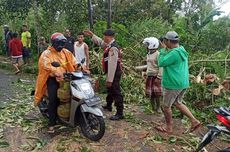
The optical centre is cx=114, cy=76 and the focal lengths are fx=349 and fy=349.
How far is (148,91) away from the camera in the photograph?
23.0 feet

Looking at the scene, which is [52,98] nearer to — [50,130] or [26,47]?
[50,130]

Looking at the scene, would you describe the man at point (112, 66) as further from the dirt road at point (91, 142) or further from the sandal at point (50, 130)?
the sandal at point (50, 130)

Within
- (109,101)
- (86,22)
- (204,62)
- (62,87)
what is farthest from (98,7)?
(62,87)

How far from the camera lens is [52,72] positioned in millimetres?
5613

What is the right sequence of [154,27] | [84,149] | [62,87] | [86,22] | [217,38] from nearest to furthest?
[84,149]
[62,87]
[217,38]
[154,27]
[86,22]

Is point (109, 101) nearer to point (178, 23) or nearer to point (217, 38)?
point (217, 38)

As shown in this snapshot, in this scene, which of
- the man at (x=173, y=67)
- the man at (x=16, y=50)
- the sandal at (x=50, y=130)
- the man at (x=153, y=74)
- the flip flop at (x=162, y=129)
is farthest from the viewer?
the man at (x=16, y=50)

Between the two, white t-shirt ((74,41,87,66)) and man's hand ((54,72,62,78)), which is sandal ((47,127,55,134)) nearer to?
man's hand ((54,72,62,78))

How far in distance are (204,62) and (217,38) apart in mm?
2717

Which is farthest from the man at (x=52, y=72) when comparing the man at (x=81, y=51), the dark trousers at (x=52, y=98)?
the man at (x=81, y=51)

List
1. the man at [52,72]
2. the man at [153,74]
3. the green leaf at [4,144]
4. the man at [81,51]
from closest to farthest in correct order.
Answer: the green leaf at [4,144]
the man at [52,72]
the man at [153,74]
the man at [81,51]

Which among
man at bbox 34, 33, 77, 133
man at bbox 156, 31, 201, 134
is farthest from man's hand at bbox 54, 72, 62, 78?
man at bbox 156, 31, 201, 134

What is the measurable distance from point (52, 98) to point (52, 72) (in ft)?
1.47

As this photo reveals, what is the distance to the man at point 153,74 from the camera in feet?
21.9
